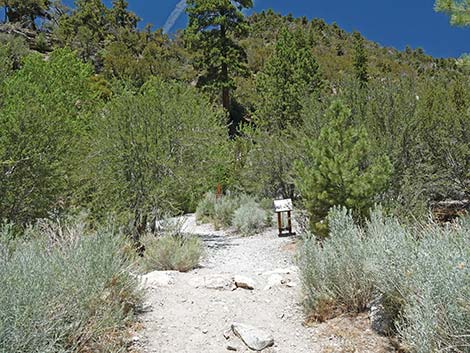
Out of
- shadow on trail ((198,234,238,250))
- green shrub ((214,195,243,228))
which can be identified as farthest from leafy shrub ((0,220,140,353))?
green shrub ((214,195,243,228))

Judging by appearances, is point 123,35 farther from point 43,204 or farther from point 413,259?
point 413,259

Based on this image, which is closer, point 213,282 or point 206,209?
point 213,282

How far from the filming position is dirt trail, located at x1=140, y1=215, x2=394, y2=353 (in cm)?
462

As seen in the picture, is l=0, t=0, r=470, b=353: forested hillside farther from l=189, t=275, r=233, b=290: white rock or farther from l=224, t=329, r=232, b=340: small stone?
l=224, t=329, r=232, b=340: small stone

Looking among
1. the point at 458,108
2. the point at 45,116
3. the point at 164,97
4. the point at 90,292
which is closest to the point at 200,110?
the point at 164,97

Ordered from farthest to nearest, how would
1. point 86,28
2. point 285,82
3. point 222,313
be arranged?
point 86,28
point 285,82
point 222,313

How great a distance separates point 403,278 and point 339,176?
14.8 ft

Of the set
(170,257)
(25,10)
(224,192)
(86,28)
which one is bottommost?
(170,257)

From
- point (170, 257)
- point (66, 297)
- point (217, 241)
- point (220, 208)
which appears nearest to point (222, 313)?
point (66, 297)

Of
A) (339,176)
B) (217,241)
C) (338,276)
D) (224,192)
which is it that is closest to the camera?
(338,276)

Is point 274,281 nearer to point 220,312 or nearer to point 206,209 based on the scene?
point 220,312

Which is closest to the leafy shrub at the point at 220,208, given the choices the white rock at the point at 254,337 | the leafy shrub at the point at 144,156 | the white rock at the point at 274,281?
the leafy shrub at the point at 144,156

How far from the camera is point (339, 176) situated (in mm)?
8430

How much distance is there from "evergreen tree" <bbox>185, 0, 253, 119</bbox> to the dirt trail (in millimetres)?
19869
